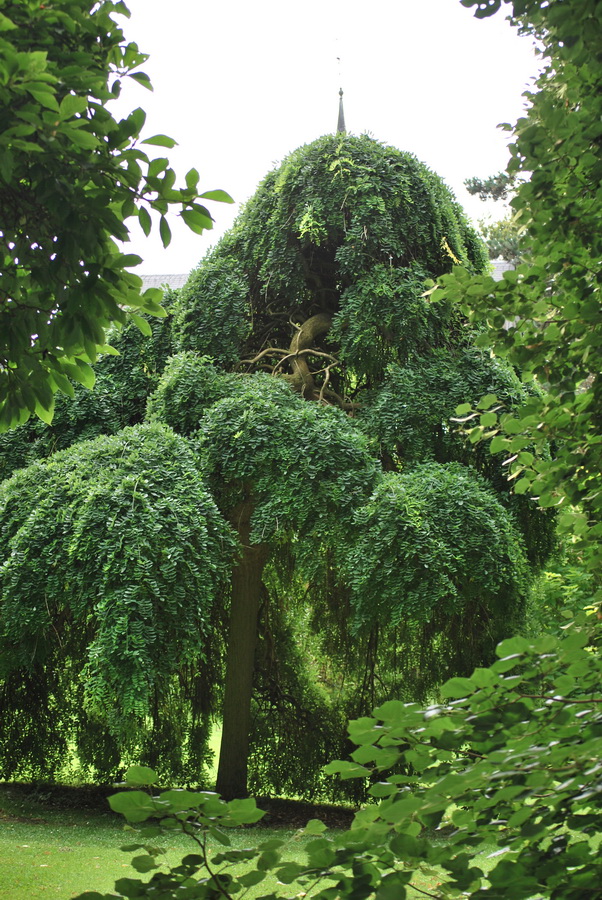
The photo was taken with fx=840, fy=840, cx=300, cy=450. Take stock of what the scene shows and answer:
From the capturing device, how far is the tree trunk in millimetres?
8586

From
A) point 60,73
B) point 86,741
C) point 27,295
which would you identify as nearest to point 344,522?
point 86,741

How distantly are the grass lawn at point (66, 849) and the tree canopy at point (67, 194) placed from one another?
3140 mm

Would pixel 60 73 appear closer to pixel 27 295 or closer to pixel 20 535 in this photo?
pixel 27 295

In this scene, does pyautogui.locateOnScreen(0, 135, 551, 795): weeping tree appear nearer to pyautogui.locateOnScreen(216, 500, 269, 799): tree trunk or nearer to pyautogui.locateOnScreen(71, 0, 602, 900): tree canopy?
pyautogui.locateOnScreen(216, 500, 269, 799): tree trunk

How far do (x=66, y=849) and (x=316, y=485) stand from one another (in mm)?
3432

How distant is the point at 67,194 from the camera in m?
1.83

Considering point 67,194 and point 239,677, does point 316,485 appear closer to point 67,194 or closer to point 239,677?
point 239,677

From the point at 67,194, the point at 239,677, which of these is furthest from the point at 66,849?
the point at 67,194

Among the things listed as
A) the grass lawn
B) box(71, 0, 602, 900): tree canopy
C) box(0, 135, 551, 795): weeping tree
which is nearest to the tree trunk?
box(0, 135, 551, 795): weeping tree

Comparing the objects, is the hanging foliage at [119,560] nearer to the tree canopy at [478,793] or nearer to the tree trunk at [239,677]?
the tree trunk at [239,677]

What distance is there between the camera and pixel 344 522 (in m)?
6.95

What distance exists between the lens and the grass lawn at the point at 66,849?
5.49 meters

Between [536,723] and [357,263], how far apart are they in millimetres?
7041

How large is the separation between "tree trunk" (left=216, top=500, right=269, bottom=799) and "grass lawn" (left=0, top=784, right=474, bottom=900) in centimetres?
87
